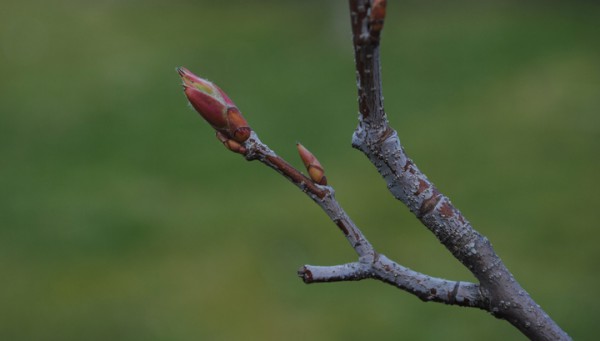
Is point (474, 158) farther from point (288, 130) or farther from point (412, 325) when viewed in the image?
point (412, 325)

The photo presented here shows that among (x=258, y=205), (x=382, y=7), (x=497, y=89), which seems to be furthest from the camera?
(x=497, y=89)

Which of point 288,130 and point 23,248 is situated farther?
point 288,130

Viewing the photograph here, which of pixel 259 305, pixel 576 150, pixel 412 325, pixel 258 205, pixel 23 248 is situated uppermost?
pixel 576 150

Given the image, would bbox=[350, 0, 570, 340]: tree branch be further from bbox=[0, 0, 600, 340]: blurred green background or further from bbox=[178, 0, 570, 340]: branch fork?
bbox=[0, 0, 600, 340]: blurred green background

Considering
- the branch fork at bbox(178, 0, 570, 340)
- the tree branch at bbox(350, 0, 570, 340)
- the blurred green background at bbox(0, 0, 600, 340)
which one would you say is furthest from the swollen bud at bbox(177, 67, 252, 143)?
the blurred green background at bbox(0, 0, 600, 340)

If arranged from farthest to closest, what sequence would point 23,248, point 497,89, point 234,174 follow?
point 497,89
point 234,174
point 23,248

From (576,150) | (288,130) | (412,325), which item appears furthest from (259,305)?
(576,150)

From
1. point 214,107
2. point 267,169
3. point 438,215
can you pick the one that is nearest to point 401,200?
point 438,215

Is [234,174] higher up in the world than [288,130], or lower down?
lower down
